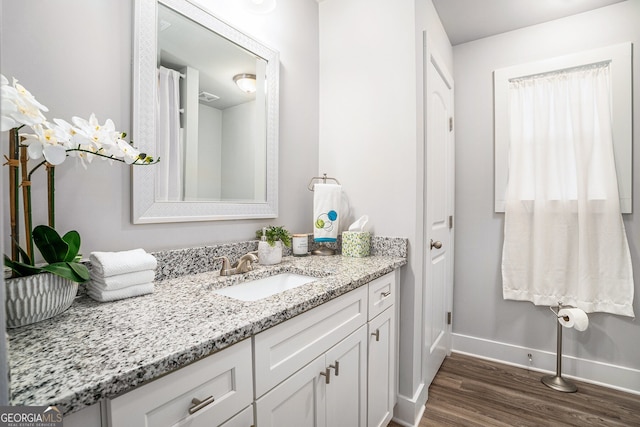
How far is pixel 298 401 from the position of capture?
0.93m

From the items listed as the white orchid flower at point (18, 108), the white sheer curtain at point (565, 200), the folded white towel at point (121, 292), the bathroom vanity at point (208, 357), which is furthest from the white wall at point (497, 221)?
the white orchid flower at point (18, 108)

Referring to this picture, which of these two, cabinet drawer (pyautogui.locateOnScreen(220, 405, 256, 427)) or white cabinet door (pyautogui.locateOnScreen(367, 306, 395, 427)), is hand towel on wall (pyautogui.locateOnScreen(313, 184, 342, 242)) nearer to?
white cabinet door (pyautogui.locateOnScreen(367, 306, 395, 427))

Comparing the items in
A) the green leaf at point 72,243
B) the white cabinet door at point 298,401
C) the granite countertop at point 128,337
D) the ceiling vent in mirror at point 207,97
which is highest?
the ceiling vent in mirror at point 207,97

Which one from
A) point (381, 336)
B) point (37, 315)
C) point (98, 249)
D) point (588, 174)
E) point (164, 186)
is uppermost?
point (588, 174)

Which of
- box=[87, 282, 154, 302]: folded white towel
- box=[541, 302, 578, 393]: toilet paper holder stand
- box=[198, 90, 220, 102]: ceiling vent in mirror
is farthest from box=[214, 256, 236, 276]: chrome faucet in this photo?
box=[541, 302, 578, 393]: toilet paper holder stand

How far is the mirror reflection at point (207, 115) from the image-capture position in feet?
3.92

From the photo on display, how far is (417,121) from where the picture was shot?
1.64 metres

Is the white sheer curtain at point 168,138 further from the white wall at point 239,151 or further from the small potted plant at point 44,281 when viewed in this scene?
the small potted plant at point 44,281

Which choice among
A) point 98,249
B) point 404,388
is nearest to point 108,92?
point 98,249

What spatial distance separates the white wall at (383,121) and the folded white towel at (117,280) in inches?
46.7

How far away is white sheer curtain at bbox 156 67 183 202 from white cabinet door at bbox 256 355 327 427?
0.81 meters

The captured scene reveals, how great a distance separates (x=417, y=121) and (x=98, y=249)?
5.02 feet

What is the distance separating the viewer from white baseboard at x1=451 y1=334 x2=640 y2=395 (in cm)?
192

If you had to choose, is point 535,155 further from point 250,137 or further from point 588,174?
point 250,137
